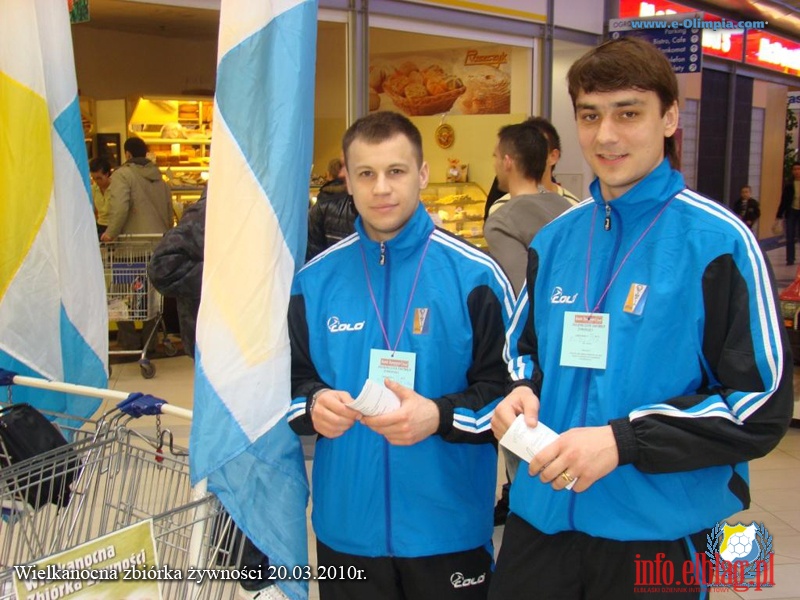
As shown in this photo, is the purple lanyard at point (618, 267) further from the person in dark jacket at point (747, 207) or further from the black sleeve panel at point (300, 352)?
the person in dark jacket at point (747, 207)

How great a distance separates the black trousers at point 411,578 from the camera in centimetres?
217

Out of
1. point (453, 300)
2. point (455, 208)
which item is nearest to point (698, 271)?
point (453, 300)

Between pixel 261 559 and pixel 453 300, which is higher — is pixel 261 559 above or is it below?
below

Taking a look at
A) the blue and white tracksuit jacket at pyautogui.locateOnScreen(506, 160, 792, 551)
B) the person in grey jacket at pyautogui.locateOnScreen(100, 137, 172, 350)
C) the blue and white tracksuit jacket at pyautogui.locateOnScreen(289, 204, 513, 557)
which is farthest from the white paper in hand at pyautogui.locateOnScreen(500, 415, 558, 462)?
the person in grey jacket at pyautogui.locateOnScreen(100, 137, 172, 350)

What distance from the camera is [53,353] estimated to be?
3.00 m

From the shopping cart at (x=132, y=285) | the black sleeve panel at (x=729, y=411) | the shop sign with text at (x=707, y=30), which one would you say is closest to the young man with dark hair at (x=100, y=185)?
the shopping cart at (x=132, y=285)

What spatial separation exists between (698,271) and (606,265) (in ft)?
0.64

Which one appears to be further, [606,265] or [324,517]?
[324,517]

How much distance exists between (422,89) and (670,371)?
316 inches

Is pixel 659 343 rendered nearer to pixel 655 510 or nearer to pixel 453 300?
pixel 655 510

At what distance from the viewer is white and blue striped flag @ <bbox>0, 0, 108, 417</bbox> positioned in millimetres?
2908

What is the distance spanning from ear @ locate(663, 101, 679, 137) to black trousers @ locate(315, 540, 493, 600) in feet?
3.72

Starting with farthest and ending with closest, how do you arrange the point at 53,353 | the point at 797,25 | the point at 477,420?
the point at 797,25
the point at 53,353
the point at 477,420

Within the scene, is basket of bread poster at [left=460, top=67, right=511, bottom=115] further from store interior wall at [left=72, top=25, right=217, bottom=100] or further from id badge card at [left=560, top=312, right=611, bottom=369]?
id badge card at [left=560, top=312, right=611, bottom=369]
